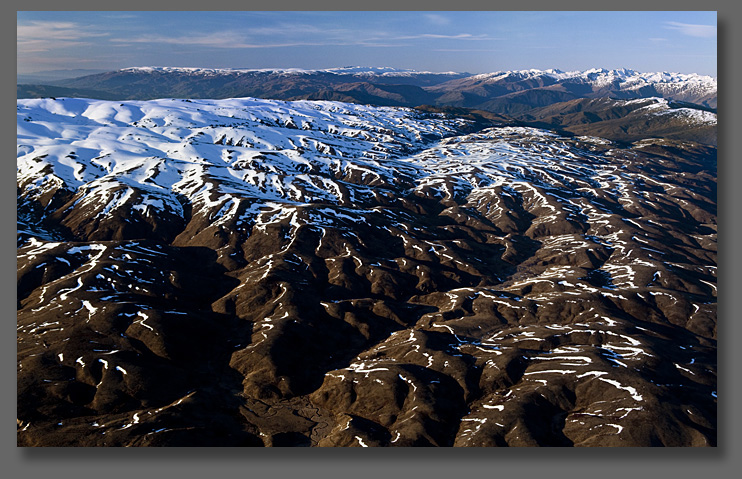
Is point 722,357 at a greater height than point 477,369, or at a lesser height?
greater

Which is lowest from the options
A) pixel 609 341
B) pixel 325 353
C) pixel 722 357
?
pixel 325 353

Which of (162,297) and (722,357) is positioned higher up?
(722,357)

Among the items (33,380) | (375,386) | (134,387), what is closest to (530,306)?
(375,386)

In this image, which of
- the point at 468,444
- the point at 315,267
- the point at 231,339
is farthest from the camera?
the point at 315,267

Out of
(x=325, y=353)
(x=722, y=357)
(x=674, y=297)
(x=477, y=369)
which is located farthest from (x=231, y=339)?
(x=674, y=297)

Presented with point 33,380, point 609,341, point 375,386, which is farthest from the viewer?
point 609,341

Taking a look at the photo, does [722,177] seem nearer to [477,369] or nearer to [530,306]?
[477,369]

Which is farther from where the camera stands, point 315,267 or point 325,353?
point 315,267

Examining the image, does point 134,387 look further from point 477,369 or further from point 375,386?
point 477,369

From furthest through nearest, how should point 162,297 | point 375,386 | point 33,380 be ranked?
point 162,297 → point 375,386 → point 33,380
